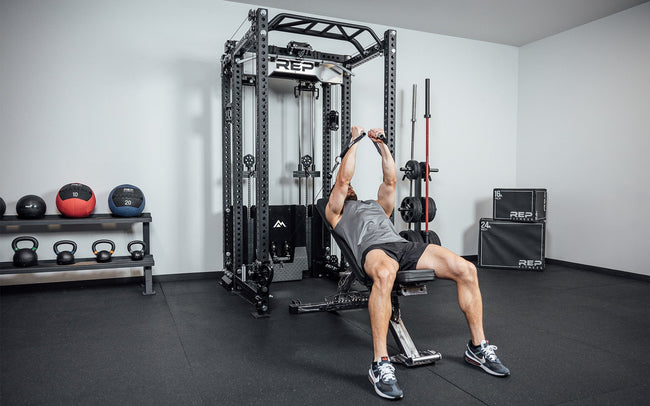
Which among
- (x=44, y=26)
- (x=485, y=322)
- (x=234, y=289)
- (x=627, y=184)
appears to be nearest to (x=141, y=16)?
(x=44, y=26)

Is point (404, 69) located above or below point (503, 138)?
above

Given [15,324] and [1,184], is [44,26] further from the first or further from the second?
[15,324]

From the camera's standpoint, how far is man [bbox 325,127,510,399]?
208 centimetres

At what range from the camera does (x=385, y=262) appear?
2.24 m

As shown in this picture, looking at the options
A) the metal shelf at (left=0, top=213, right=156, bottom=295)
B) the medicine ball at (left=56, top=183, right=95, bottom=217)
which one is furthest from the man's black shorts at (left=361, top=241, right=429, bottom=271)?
the medicine ball at (left=56, top=183, right=95, bottom=217)

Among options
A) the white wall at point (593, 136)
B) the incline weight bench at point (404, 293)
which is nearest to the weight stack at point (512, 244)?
the white wall at point (593, 136)

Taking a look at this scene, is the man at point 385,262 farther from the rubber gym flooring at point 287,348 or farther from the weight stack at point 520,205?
the weight stack at point 520,205

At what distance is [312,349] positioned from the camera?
250 cm

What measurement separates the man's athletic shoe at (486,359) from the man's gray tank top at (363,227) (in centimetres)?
69

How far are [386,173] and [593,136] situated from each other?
3.24 meters

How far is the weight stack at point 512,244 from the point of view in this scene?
15.6ft

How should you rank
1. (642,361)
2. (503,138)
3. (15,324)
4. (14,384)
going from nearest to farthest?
(14,384)
(642,361)
(15,324)
(503,138)

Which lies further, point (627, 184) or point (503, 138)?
point (503, 138)

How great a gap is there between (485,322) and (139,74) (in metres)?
3.49
